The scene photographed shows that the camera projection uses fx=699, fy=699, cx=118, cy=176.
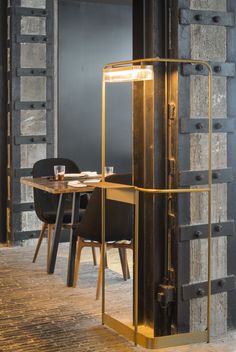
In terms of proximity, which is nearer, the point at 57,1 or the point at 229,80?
the point at 229,80

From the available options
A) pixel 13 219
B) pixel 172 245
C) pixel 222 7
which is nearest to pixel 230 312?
pixel 172 245

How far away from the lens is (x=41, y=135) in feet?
23.6

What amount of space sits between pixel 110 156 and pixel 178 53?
157 inches

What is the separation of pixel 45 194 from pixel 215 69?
2.60 metres

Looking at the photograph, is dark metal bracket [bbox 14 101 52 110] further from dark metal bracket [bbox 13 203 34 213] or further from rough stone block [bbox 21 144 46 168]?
dark metal bracket [bbox 13 203 34 213]

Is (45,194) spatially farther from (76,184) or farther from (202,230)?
(202,230)

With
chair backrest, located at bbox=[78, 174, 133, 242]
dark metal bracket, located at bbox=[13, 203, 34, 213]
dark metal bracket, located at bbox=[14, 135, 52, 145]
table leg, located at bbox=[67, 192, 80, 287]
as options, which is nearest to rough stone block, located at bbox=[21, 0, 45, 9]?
dark metal bracket, located at bbox=[14, 135, 52, 145]

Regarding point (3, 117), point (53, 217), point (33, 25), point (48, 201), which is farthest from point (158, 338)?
point (33, 25)

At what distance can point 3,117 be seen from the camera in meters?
7.20

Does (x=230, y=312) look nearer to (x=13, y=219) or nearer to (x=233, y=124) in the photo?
(x=233, y=124)

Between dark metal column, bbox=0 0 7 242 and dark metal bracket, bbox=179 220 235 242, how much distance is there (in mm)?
3576

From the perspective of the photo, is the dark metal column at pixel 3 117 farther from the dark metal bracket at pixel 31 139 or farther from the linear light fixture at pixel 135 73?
the linear light fixture at pixel 135 73

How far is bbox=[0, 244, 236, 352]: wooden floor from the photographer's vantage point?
4059 mm

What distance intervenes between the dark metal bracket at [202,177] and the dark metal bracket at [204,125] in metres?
0.23
